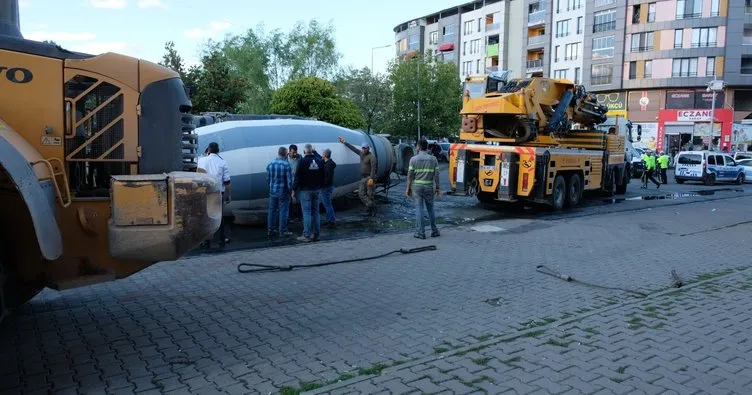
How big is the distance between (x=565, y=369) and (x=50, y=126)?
14.1 feet

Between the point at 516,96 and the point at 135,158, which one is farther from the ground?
the point at 516,96

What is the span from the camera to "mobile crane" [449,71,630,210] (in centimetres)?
1534

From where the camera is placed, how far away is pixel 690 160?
29.0m

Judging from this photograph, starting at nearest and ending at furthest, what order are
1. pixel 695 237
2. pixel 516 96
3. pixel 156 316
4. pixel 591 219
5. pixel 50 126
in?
1. pixel 50 126
2. pixel 156 316
3. pixel 695 237
4. pixel 591 219
5. pixel 516 96

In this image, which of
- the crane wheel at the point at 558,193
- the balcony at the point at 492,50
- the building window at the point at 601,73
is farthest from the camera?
the balcony at the point at 492,50

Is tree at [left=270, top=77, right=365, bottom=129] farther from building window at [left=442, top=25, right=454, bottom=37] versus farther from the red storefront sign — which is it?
building window at [left=442, top=25, right=454, bottom=37]

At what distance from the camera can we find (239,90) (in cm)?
2594

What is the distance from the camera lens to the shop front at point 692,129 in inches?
2181

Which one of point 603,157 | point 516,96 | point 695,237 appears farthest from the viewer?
point 603,157

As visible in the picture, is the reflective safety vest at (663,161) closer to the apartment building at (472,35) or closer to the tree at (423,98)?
the tree at (423,98)

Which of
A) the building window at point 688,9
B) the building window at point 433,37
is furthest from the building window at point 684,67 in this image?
the building window at point 433,37

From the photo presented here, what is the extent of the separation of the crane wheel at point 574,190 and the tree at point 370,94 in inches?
1108

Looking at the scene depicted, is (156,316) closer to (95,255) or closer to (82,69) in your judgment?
(95,255)

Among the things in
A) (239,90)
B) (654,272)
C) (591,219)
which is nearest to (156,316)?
(654,272)
